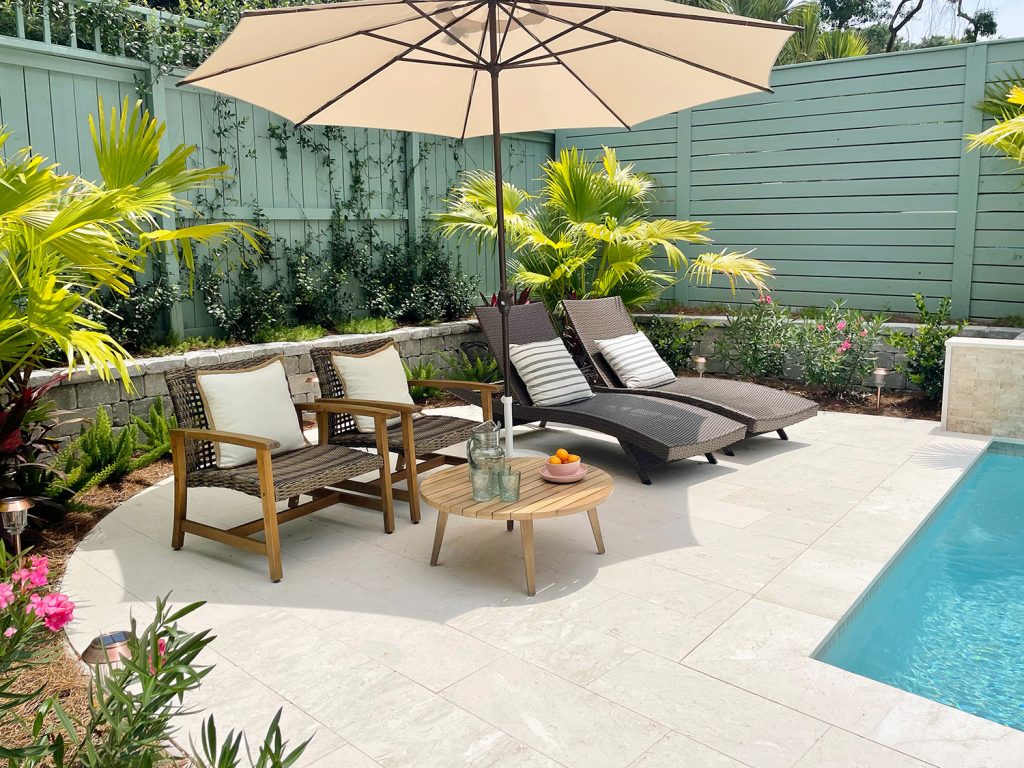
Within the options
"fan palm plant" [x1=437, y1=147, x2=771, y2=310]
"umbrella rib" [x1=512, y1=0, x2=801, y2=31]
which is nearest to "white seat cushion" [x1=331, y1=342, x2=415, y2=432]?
"umbrella rib" [x1=512, y1=0, x2=801, y2=31]

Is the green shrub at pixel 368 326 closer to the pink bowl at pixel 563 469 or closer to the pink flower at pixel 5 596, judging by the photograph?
the pink bowl at pixel 563 469

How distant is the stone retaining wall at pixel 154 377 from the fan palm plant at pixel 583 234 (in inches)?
44.1

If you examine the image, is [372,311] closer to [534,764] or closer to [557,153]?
[557,153]

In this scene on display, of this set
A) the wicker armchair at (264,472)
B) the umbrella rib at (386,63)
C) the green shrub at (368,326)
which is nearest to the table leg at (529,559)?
the wicker armchair at (264,472)

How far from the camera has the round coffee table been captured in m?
3.36

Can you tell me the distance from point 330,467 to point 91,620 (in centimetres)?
120

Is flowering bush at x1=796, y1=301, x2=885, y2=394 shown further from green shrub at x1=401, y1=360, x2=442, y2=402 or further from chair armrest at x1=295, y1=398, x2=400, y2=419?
chair armrest at x1=295, y1=398, x2=400, y2=419

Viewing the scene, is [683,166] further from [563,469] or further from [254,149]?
[563,469]

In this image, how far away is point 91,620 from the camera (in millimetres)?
3193

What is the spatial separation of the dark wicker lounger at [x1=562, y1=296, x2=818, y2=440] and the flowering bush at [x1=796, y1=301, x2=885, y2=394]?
→ 3.89 ft

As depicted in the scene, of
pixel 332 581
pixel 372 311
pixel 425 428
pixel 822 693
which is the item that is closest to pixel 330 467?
pixel 332 581

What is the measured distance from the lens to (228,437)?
368 centimetres

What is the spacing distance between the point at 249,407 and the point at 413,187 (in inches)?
175

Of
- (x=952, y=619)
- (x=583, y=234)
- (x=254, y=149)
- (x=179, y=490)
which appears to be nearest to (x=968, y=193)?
(x=583, y=234)
